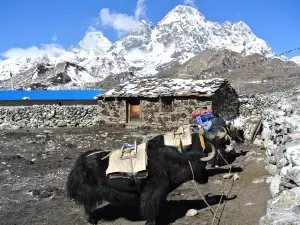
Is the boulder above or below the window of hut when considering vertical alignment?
below

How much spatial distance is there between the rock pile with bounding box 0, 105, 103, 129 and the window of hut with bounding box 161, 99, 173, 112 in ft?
12.2

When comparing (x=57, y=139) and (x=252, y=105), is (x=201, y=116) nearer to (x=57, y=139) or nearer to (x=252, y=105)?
(x=57, y=139)

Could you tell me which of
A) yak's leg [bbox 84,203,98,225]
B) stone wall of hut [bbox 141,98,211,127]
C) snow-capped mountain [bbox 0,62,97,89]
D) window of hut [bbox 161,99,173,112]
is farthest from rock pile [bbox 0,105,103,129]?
snow-capped mountain [bbox 0,62,97,89]

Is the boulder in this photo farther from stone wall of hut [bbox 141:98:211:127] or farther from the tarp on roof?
the tarp on roof

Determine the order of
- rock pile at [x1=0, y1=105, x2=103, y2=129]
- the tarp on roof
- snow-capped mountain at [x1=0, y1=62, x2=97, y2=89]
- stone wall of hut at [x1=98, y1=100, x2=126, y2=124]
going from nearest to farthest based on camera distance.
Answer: stone wall of hut at [x1=98, y1=100, x2=126, y2=124], rock pile at [x1=0, y1=105, x2=103, y2=129], the tarp on roof, snow-capped mountain at [x1=0, y1=62, x2=97, y2=89]

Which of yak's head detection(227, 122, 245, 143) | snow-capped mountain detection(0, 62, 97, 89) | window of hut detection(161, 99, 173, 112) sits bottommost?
yak's head detection(227, 122, 245, 143)

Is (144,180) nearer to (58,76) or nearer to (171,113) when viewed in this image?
(171,113)

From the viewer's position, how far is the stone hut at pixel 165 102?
15.9m

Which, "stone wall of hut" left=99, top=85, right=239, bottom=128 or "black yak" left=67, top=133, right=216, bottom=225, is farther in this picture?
"stone wall of hut" left=99, top=85, right=239, bottom=128

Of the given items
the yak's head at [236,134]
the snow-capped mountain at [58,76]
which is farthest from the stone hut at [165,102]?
the snow-capped mountain at [58,76]

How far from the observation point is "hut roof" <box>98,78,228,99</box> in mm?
16000

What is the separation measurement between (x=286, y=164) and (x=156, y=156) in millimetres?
1742

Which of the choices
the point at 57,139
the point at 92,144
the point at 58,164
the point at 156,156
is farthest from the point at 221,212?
the point at 57,139

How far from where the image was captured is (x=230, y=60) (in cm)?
5716
